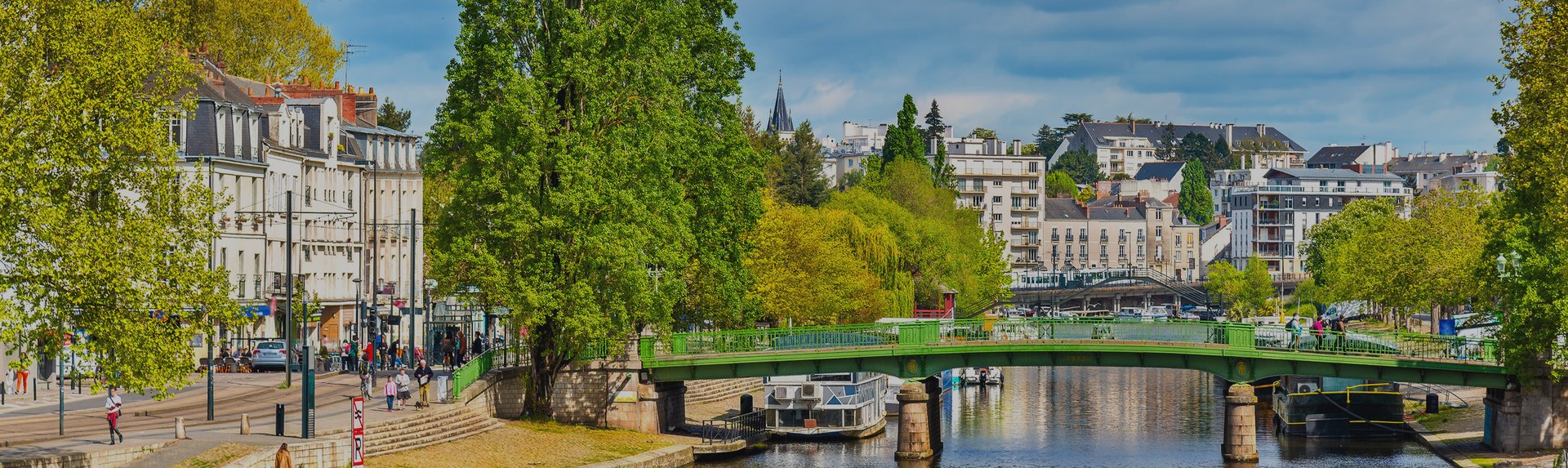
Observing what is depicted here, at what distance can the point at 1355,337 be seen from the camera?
65438 mm

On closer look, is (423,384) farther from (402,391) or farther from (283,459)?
(283,459)

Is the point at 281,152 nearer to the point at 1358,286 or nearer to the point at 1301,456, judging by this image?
the point at 1301,456

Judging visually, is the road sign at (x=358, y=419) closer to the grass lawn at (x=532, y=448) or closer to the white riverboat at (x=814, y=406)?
the grass lawn at (x=532, y=448)

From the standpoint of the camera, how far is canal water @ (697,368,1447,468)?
6556 centimetres

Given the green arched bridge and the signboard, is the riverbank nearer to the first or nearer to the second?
the green arched bridge

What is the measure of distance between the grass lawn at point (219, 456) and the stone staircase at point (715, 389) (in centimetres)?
2968

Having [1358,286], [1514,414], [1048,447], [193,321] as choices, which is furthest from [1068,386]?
[193,321]

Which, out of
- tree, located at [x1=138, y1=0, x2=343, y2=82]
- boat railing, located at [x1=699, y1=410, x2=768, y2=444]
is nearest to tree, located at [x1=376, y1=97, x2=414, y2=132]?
tree, located at [x1=138, y1=0, x2=343, y2=82]

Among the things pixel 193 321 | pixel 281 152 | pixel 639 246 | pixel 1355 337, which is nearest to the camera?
pixel 193 321

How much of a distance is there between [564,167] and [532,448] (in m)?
8.39

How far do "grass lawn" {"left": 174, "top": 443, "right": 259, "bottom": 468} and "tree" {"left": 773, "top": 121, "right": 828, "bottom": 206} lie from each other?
122m

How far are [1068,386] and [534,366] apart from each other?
52310mm

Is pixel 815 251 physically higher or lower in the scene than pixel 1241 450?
higher

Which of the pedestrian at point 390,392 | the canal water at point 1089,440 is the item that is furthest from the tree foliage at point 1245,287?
the pedestrian at point 390,392
